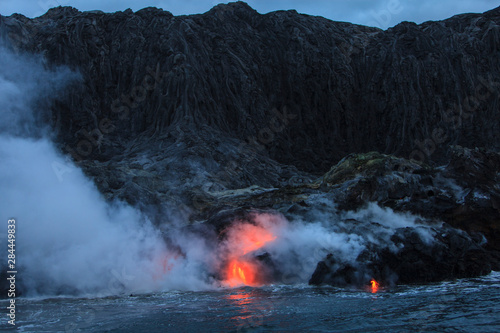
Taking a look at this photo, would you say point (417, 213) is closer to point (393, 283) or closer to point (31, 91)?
point (393, 283)

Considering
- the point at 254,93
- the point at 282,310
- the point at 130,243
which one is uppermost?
the point at 254,93

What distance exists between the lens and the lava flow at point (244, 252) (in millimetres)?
16312

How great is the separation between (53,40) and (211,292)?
2470 cm

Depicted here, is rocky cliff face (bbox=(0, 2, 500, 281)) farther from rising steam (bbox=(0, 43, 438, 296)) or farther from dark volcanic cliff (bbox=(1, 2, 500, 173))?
rising steam (bbox=(0, 43, 438, 296))

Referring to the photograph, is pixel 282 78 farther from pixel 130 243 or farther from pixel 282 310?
pixel 282 310

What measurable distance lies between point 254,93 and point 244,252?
2090 cm

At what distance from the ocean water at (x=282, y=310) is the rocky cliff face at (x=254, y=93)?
751 centimetres

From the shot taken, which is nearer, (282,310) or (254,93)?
(282,310)

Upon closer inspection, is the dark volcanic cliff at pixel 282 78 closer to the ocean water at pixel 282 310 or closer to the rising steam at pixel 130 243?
the rising steam at pixel 130 243

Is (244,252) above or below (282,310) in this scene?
above

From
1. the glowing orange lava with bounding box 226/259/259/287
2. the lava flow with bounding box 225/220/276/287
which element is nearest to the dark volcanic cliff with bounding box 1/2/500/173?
the lava flow with bounding box 225/220/276/287

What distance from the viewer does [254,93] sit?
36375 mm

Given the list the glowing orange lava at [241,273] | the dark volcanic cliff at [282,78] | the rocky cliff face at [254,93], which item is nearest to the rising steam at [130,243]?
the glowing orange lava at [241,273]

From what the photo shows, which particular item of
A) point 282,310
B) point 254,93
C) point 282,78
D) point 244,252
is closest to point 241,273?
point 244,252
